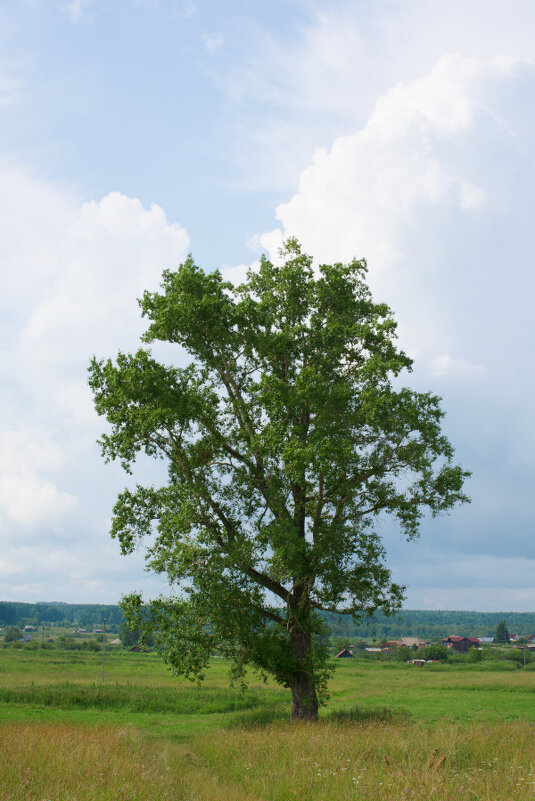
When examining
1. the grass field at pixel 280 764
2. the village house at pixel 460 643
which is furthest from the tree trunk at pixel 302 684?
the village house at pixel 460 643

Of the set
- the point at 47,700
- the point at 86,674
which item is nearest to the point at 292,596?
the point at 47,700

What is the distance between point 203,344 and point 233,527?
26.1 ft

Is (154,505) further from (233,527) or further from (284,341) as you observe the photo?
(284,341)

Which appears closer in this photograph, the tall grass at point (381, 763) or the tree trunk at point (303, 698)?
the tall grass at point (381, 763)

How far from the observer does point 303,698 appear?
25547 mm

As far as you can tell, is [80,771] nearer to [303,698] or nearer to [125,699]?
[303,698]

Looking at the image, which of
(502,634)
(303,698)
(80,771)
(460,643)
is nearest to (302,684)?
(303,698)

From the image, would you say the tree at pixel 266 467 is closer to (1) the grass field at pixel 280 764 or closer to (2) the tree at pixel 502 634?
(1) the grass field at pixel 280 764

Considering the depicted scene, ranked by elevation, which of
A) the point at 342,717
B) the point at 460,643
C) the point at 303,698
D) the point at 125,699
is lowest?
the point at 460,643

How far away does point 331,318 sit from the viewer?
28344 mm

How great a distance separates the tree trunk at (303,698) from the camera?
2548cm

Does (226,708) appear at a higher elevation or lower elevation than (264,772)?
lower

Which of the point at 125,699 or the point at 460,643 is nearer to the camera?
the point at 125,699

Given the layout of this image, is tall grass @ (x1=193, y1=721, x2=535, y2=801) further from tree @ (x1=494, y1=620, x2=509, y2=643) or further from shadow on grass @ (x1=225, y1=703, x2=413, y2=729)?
tree @ (x1=494, y1=620, x2=509, y2=643)
